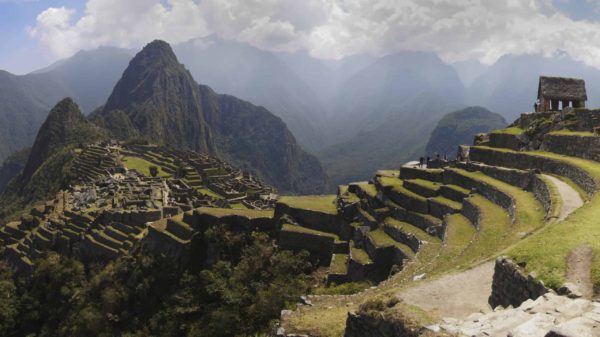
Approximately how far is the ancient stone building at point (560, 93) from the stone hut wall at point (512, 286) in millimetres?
27109

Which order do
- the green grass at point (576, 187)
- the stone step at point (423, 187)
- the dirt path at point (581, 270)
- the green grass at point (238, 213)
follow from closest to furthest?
1. the dirt path at point (581, 270)
2. the green grass at point (576, 187)
3. the stone step at point (423, 187)
4. the green grass at point (238, 213)

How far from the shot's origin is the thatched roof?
106 ft

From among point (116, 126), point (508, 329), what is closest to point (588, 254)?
point (508, 329)

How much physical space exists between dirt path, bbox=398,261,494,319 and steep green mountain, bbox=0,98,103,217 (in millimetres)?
96653

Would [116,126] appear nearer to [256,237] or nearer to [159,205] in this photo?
[159,205]

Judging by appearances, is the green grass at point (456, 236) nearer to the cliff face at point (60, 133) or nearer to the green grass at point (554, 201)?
the green grass at point (554, 201)

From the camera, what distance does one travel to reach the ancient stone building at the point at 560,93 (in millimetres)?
32375

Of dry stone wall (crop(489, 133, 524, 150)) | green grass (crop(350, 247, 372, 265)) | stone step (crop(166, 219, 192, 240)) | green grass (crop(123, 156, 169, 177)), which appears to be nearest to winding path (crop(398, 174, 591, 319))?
green grass (crop(350, 247, 372, 265))

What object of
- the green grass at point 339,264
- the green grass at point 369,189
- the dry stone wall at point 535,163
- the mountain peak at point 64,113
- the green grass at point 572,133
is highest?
the mountain peak at point 64,113

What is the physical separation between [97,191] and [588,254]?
57.2 metres

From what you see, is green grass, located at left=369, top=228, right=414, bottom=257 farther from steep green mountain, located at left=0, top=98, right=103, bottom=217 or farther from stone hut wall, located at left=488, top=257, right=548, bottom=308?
steep green mountain, located at left=0, top=98, right=103, bottom=217

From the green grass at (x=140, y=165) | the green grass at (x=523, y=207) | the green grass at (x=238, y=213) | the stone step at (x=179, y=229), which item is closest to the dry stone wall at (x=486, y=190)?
the green grass at (x=523, y=207)

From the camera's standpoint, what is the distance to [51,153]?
443 feet

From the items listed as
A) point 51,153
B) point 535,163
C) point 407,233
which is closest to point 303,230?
point 407,233
